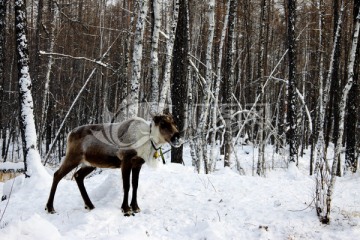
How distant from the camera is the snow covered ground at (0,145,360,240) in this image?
4180 mm

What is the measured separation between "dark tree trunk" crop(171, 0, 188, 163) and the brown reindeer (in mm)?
4588

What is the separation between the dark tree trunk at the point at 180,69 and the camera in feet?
32.4

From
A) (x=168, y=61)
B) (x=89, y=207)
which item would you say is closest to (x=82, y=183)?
(x=89, y=207)

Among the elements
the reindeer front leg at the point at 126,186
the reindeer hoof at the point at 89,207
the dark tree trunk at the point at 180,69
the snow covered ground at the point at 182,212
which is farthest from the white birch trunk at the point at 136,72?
the reindeer hoof at the point at 89,207

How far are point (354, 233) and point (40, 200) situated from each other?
184 inches

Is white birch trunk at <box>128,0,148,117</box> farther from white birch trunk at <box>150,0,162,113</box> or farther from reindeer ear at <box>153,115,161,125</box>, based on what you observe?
reindeer ear at <box>153,115,161,125</box>

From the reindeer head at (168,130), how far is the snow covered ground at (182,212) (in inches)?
40.7

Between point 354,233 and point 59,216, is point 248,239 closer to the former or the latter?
point 354,233

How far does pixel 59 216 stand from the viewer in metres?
4.89

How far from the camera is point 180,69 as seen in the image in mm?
9938

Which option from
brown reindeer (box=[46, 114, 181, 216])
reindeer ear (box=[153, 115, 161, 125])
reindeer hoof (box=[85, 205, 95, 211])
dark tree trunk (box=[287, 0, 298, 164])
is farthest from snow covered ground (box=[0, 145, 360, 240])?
dark tree trunk (box=[287, 0, 298, 164])

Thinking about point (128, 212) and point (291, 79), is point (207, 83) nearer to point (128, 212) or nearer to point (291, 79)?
point (291, 79)

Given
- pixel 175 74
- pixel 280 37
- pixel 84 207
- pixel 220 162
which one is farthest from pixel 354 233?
pixel 280 37

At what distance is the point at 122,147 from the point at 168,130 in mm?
728
